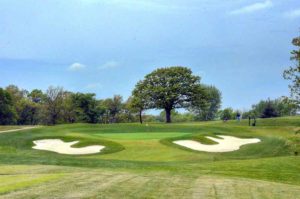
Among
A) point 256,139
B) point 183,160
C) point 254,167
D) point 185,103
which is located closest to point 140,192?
point 254,167

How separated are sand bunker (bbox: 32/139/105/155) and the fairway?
2.02 ft

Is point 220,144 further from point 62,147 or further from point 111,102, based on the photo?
point 111,102

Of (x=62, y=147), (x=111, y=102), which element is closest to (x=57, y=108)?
(x=111, y=102)

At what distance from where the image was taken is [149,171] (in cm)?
1667

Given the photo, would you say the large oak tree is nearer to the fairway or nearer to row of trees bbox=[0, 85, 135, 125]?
row of trees bbox=[0, 85, 135, 125]

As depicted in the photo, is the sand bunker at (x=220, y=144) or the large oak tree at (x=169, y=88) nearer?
the sand bunker at (x=220, y=144)

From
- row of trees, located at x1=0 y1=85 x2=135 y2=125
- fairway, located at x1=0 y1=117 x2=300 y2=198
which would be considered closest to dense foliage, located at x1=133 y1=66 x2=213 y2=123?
row of trees, located at x1=0 y1=85 x2=135 y2=125

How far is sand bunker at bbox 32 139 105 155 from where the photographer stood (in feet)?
90.1

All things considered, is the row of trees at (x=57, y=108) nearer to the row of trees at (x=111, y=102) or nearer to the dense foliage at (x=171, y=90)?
the row of trees at (x=111, y=102)

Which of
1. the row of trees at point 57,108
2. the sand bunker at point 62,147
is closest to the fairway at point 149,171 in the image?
the sand bunker at point 62,147

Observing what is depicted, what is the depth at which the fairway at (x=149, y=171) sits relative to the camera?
9953 mm

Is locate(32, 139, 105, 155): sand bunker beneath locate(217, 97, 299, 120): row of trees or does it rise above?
beneath

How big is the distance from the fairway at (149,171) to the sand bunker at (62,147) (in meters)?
0.62

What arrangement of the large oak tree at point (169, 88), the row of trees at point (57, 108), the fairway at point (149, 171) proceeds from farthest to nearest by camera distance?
the row of trees at point (57, 108), the large oak tree at point (169, 88), the fairway at point (149, 171)
